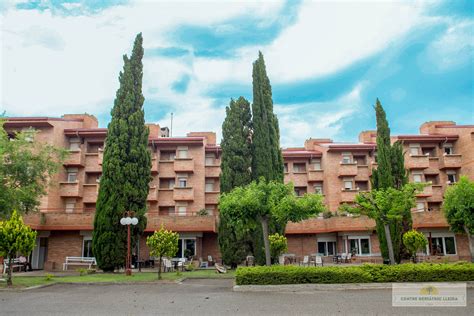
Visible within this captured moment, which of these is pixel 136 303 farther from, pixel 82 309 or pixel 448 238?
pixel 448 238

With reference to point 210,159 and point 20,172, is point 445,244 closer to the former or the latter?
point 210,159

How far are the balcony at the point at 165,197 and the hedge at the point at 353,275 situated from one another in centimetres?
2130

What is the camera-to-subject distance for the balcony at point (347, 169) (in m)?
39.2

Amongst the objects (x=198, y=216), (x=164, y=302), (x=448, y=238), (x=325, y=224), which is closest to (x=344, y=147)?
(x=325, y=224)

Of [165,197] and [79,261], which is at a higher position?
[165,197]

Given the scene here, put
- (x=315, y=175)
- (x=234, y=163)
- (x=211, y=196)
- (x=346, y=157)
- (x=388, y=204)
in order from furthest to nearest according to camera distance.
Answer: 1. (x=346, y=157)
2. (x=315, y=175)
3. (x=211, y=196)
4. (x=234, y=163)
5. (x=388, y=204)

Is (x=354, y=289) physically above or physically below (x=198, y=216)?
below

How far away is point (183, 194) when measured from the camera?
1448 inches

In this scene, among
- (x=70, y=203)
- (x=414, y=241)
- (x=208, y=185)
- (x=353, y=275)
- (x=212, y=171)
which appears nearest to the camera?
(x=353, y=275)

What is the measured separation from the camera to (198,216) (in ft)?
104

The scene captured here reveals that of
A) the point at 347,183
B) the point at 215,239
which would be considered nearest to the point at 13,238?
the point at 215,239

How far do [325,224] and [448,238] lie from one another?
10510mm

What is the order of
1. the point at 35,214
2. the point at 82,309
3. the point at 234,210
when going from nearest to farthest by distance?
the point at 82,309 → the point at 234,210 → the point at 35,214

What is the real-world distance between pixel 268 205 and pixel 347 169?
22346 mm
